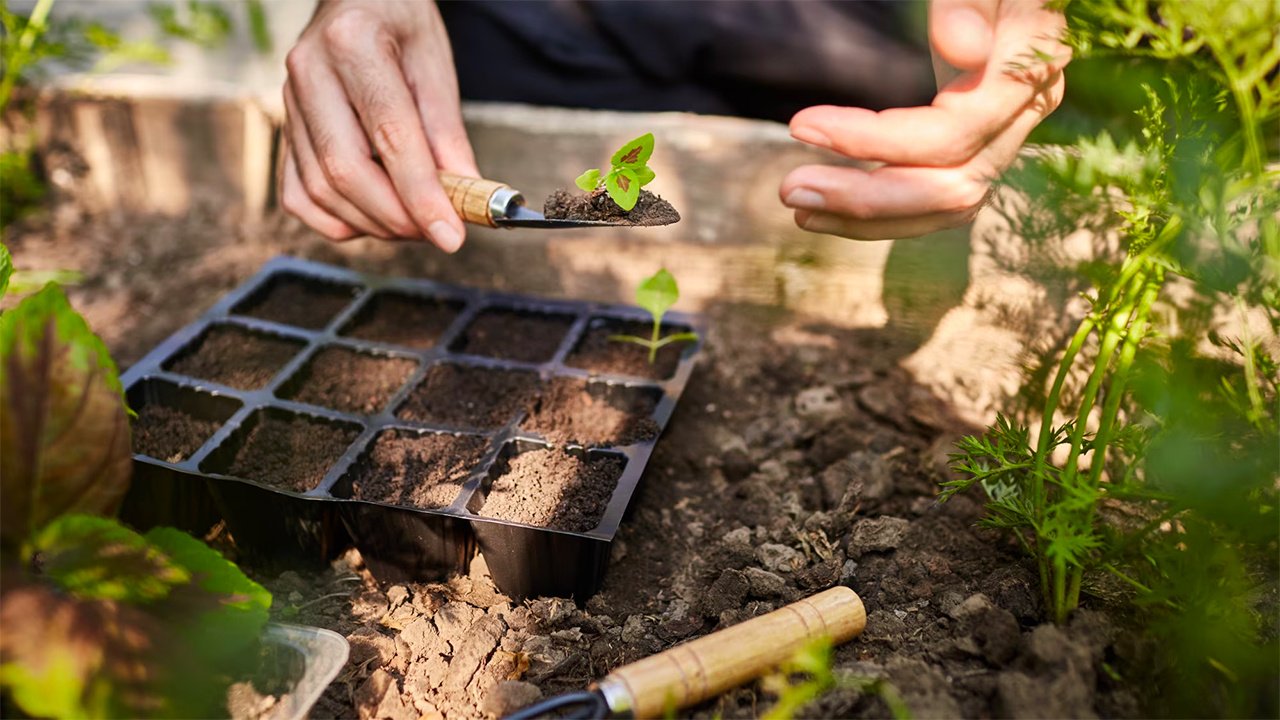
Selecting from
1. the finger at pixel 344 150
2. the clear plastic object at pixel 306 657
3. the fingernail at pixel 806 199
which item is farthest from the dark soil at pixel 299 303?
the fingernail at pixel 806 199

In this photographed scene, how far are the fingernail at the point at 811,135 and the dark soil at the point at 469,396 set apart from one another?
2.41 ft

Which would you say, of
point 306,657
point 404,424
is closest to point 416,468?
point 404,424

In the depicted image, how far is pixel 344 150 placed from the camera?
1795 millimetres

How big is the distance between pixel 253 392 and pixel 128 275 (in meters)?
0.98

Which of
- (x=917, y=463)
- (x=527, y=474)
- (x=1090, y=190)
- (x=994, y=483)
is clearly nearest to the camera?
(x=1090, y=190)

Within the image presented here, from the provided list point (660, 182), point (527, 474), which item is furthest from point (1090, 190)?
point (660, 182)

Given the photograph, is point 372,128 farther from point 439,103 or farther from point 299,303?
point 299,303

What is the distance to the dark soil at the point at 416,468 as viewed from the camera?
1.63m

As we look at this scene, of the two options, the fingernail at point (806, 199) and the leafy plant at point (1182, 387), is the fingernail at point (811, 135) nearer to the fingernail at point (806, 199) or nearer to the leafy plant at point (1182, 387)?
the fingernail at point (806, 199)

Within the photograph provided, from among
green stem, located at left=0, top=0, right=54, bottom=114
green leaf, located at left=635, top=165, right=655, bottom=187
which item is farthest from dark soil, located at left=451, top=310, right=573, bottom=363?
green stem, located at left=0, top=0, right=54, bottom=114

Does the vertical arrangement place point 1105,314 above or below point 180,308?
above

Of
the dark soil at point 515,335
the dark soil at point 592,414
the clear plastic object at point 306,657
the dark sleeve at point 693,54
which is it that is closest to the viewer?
the clear plastic object at point 306,657

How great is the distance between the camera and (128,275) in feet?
8.45

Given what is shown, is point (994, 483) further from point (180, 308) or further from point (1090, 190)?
point (180, 308)
